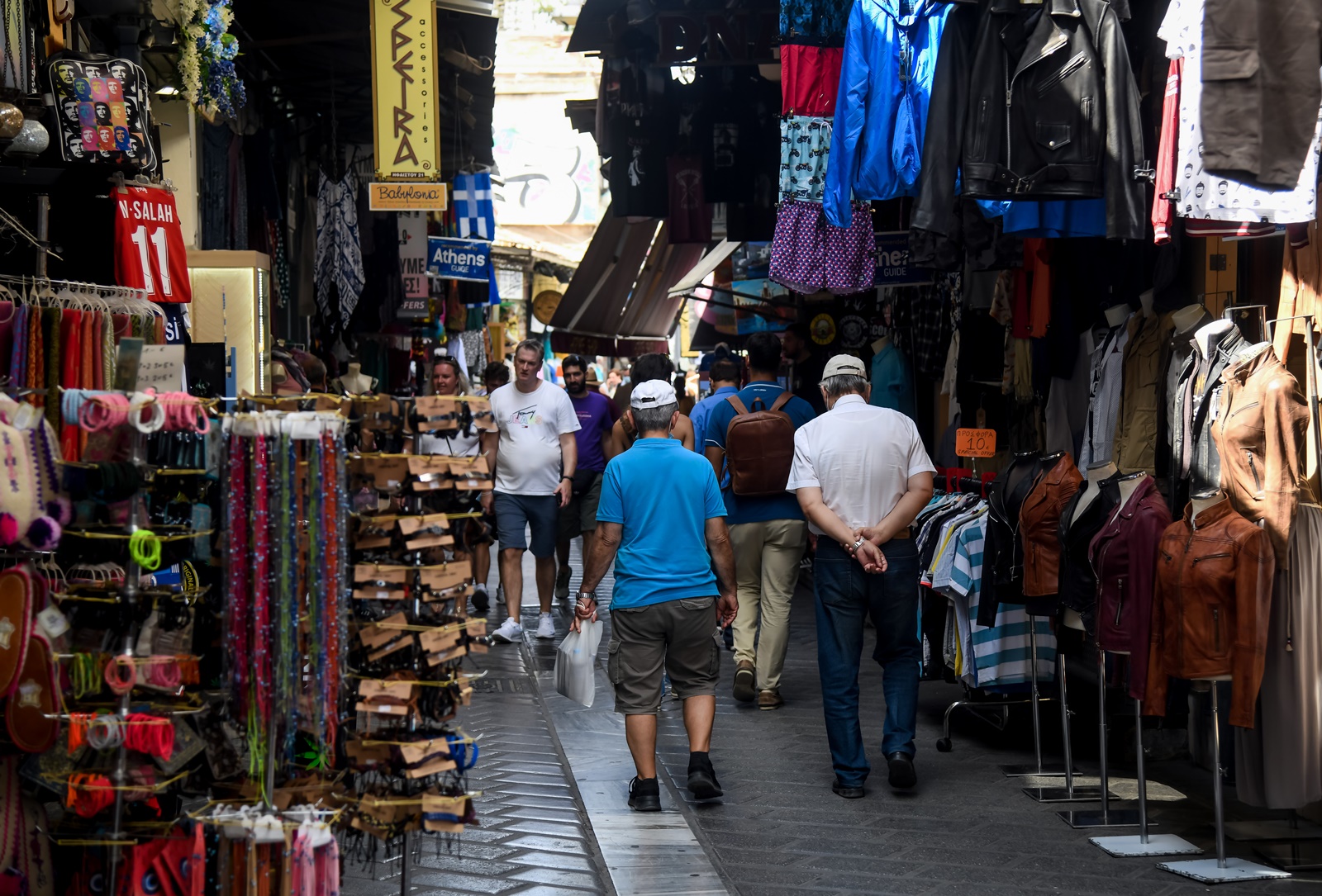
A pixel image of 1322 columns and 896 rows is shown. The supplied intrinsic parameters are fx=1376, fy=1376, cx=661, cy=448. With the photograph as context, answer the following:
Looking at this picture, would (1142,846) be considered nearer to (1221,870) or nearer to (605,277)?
(1221,870)

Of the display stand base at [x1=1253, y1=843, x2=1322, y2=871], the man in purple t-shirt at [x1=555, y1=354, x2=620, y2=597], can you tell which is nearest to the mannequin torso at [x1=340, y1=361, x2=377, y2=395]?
the man in purple t-shirt at [x1=555, y1=354, x2=620, y2=597]

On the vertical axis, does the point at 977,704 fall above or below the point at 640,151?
below

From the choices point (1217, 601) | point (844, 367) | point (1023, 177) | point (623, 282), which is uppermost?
point (1023, 177)

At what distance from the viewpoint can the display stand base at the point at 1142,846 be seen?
5.57 metres

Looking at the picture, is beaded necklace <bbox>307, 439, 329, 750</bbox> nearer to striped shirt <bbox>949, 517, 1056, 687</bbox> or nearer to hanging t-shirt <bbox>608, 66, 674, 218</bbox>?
striped shirt <bbox>949, 517, 1056, 687</bbox>

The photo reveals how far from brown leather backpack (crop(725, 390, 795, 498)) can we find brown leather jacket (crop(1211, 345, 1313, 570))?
336 cm

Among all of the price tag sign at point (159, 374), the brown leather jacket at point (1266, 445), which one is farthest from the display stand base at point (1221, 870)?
the price tag sign at point (159, 374)

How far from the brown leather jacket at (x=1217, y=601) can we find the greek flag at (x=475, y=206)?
14.0m

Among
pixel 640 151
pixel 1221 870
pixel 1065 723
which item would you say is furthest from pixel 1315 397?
pixel 640 151

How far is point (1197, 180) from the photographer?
524cm

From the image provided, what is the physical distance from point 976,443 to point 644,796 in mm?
2793

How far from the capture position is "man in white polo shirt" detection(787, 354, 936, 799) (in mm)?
6559

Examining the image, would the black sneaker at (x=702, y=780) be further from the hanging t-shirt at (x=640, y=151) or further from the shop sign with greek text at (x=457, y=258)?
the shop sign with greek text at (x=457, y=258)

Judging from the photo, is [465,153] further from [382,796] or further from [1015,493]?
[382,796]
